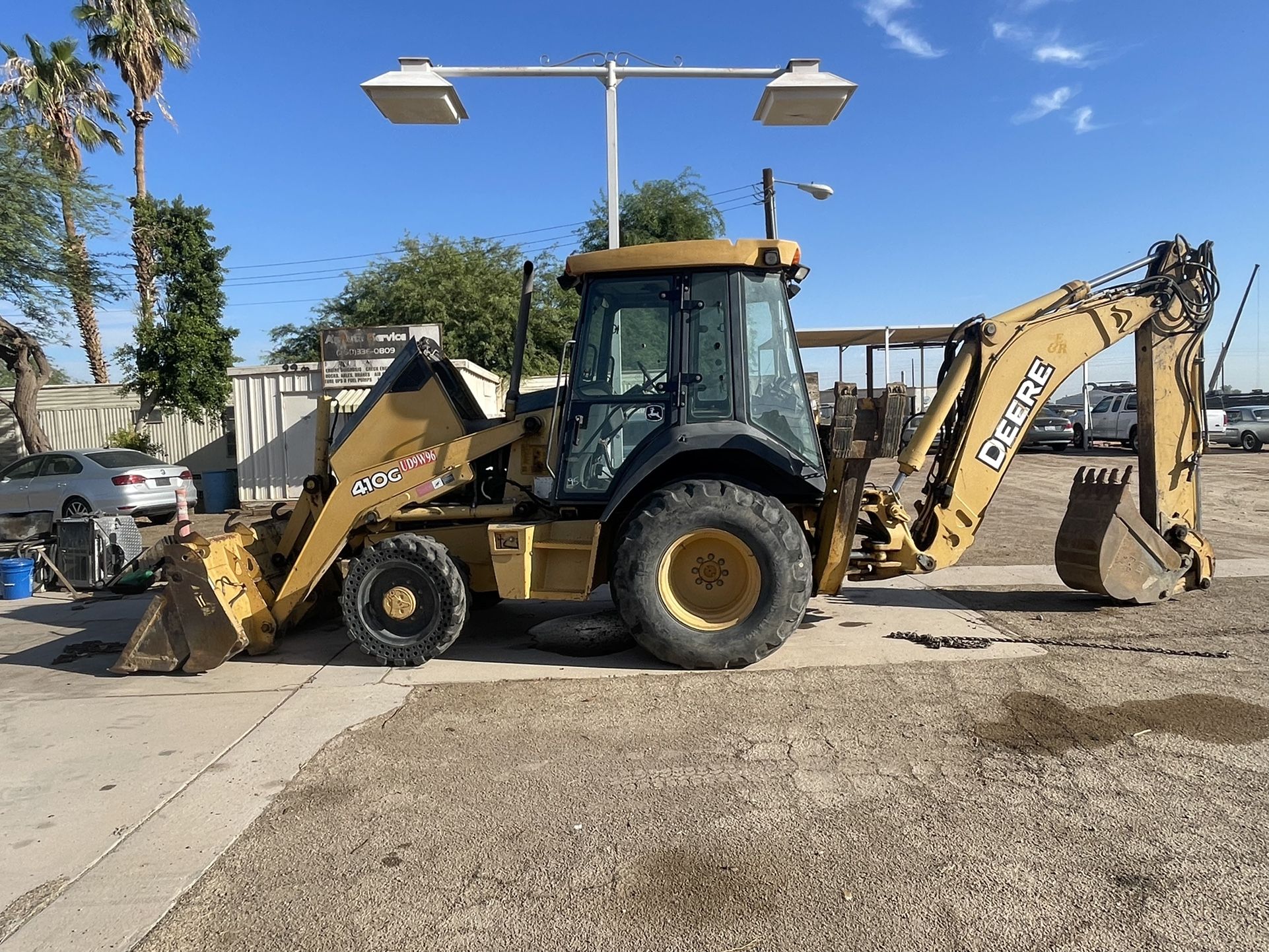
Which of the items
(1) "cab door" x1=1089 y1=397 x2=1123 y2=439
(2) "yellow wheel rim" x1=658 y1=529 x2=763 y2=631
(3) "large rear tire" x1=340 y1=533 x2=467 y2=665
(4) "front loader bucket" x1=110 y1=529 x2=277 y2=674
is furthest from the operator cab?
(1) "cab door" x1=1089 y1=397 x2=1123 y2=439

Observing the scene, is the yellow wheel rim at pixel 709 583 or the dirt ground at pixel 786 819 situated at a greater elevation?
the yellow wheel rim at pixel 709 583

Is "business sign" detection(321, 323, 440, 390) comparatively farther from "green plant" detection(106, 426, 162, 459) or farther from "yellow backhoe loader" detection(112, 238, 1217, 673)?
"yellow backhoe loader" detection(112, 238, 1217, 673)

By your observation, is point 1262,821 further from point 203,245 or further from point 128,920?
point 203,245

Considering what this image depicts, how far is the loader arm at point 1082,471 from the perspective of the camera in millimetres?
5902

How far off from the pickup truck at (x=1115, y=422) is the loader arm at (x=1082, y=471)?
19.9 metres

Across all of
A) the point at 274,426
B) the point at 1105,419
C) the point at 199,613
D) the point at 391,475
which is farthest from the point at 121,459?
the point at 1105,419

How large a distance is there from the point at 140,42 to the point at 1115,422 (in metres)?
29.9

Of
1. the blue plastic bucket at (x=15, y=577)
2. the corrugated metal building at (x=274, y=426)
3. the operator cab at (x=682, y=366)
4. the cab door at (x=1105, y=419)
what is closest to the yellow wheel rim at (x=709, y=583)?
the operator cab at (x=682, y=366)

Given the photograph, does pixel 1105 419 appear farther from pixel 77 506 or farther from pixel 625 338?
pixel 77 506

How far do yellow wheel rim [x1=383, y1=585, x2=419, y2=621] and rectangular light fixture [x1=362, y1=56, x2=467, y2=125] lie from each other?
4.62m

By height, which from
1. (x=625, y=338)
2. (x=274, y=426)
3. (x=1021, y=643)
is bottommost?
(x=1021, y=643)

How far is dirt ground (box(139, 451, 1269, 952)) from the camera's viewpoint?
274 cm

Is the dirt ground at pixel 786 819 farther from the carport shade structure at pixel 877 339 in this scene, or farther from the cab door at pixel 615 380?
the carport shade structure at pixel 877 339

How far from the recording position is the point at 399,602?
216 inches
